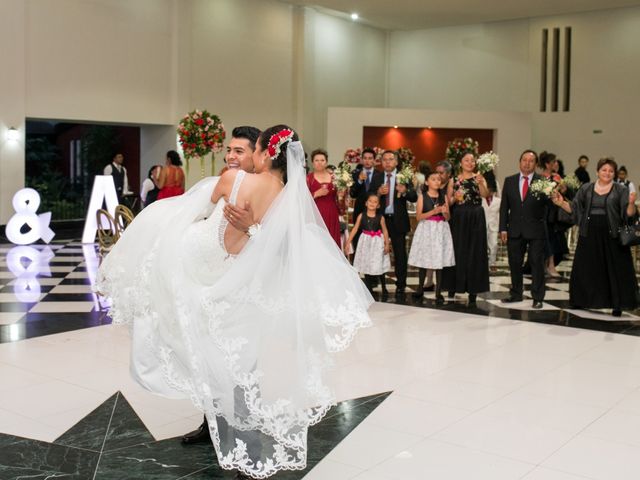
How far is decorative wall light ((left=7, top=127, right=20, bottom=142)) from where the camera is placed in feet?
45.5

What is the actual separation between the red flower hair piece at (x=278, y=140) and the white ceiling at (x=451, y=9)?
1569 cm

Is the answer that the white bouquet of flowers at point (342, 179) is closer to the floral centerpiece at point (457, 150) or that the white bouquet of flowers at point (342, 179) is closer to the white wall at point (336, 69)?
the floral centerpiece at point (457, 150)

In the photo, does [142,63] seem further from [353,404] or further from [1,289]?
[353,404]

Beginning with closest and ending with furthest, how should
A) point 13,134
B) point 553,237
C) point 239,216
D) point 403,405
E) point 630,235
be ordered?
point 239,216 < point 403,405 < point 630,235 < point 553,237 < point 13,134

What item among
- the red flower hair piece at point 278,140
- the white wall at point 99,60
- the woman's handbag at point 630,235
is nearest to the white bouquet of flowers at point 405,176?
the woman's handbag at point 630,235

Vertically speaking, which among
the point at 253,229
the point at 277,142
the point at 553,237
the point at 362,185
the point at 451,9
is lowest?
the point at 553,237

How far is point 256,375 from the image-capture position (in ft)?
10.6

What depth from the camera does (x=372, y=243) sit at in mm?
8359

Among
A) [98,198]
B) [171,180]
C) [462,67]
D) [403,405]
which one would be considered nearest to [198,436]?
[403,405]

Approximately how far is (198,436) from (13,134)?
1151cm

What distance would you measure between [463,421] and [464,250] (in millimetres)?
3930

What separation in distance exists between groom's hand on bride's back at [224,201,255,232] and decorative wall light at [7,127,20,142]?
462 inches

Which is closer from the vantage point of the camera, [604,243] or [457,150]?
[604,243]

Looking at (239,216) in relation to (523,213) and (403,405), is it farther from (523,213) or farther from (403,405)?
(523,213)
